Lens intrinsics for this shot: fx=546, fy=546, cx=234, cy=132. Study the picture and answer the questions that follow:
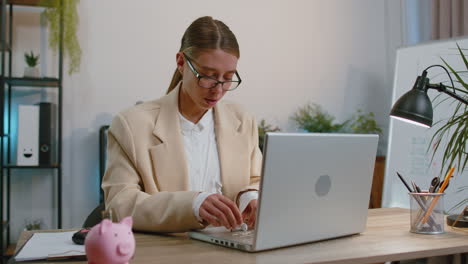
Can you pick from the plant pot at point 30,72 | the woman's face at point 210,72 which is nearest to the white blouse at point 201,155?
the woman's face at point 210,72

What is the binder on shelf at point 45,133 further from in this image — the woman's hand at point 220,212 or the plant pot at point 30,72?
the woman's hand at point 220,212

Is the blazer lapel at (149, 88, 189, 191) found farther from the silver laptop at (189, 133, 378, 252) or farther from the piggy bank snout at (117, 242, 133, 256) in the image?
the piggy bank snout at (117, 242, 133, 256)

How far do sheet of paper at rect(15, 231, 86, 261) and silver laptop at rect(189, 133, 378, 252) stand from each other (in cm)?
29

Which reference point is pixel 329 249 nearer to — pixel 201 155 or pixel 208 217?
pixel 208 217

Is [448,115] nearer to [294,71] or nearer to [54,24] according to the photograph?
[294,71]

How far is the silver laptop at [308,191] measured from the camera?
3.70ft

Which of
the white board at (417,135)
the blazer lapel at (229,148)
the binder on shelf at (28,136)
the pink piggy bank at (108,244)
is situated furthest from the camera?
the binder on shelf at (28,136)

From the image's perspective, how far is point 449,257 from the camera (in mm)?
1370

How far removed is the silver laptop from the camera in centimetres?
113

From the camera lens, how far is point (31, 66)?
315 centimetres

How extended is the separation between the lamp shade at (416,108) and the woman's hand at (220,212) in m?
0.54

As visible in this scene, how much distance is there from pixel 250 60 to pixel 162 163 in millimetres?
2213

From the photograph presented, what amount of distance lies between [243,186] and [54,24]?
1.92m

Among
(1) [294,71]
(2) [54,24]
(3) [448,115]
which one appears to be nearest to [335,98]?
(1) [294,71]
